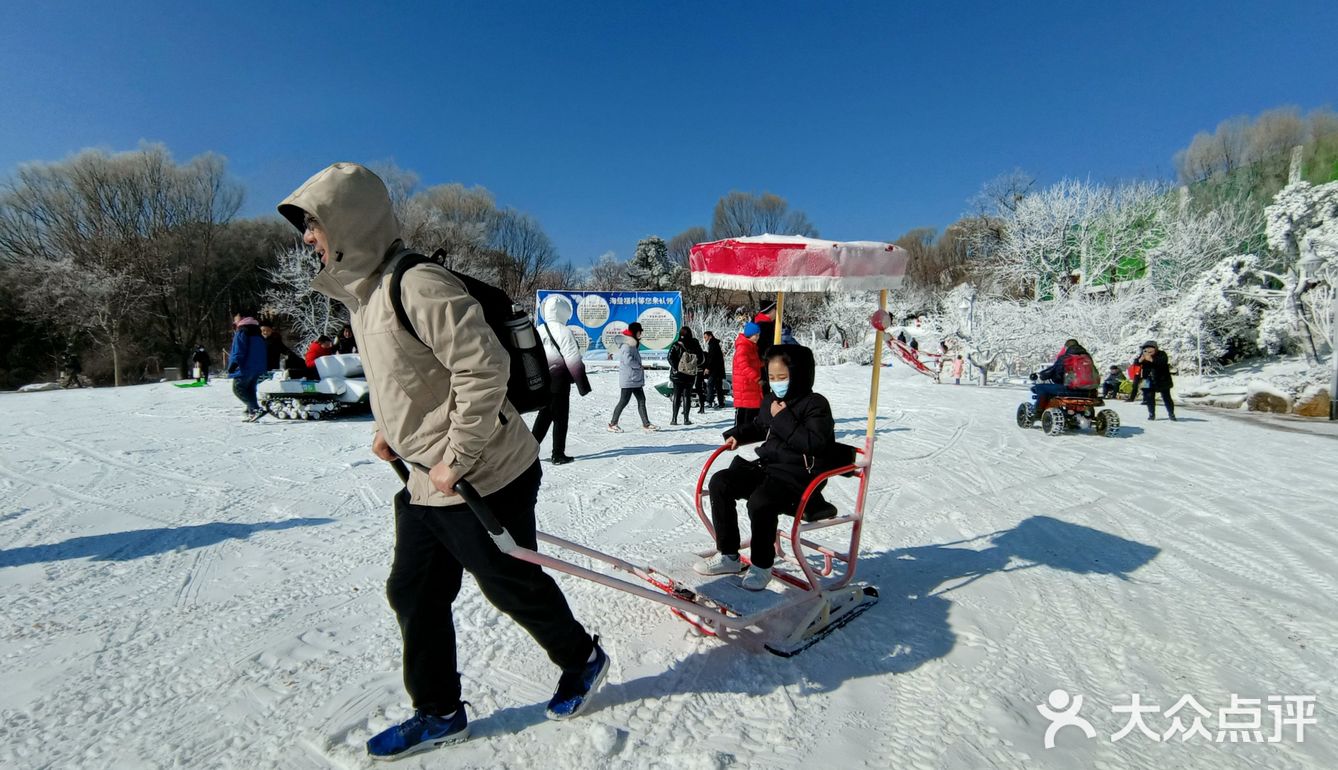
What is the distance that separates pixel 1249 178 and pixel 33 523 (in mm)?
42794

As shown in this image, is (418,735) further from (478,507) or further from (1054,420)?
(1054,420)

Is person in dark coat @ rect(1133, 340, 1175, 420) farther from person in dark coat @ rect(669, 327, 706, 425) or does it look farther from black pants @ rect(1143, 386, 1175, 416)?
person in dark coat @ rect(669, 327, 706, 425)

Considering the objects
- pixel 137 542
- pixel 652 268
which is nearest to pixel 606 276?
pixel 652 268

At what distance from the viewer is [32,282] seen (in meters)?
26.1

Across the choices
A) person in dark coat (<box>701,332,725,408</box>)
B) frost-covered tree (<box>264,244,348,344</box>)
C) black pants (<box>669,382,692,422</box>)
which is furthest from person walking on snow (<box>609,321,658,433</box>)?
frost-covered tree (<box>264,244,348,344</box>)

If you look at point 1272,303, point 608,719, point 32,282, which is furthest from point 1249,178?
point 32,282

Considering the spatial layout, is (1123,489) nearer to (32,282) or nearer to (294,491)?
(294,491)

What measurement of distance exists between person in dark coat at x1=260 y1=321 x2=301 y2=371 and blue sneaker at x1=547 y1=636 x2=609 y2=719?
1057 cm

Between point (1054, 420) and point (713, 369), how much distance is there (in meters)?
6.10

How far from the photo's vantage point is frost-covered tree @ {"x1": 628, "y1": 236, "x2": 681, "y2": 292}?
1624 inches

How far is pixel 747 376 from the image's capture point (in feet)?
24.8

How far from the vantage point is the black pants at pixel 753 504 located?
3389 mm

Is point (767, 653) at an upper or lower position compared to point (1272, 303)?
lower
